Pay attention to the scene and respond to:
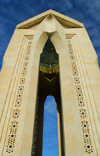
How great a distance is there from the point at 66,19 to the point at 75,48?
9.12ft

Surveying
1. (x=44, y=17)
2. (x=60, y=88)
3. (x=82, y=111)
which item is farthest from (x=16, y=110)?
(x=44, y=17)

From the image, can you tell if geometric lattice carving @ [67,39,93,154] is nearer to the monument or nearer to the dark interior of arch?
the monument

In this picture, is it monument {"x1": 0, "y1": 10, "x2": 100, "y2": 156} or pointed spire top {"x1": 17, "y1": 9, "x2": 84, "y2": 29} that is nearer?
monument {"x1": 0, "y1": 10, "x2": 100, "y2": 156}

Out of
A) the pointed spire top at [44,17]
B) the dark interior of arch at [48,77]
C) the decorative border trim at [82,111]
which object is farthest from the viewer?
the dark interior of arch at [48,77]

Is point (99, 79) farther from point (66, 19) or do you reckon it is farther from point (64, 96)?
point (66, 19)

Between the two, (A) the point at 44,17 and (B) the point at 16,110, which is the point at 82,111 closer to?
(B) the point at 16,110

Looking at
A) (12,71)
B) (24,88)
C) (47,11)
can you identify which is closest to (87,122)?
(24,88)

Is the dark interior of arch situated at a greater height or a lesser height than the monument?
greater

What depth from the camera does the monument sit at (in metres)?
4.48

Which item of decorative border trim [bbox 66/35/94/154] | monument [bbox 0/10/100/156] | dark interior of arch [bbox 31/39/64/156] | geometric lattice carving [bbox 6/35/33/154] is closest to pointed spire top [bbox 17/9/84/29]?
monument [bbox 0/10/100/156]

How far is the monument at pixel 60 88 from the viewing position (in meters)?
4.48

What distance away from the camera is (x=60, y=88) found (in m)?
6.17

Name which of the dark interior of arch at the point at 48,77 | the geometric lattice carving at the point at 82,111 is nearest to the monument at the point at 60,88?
the geometric lattice carving at the point at 82,111

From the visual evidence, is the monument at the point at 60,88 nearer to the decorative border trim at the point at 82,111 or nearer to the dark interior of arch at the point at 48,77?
the decorative border trim at the point at 82,111
